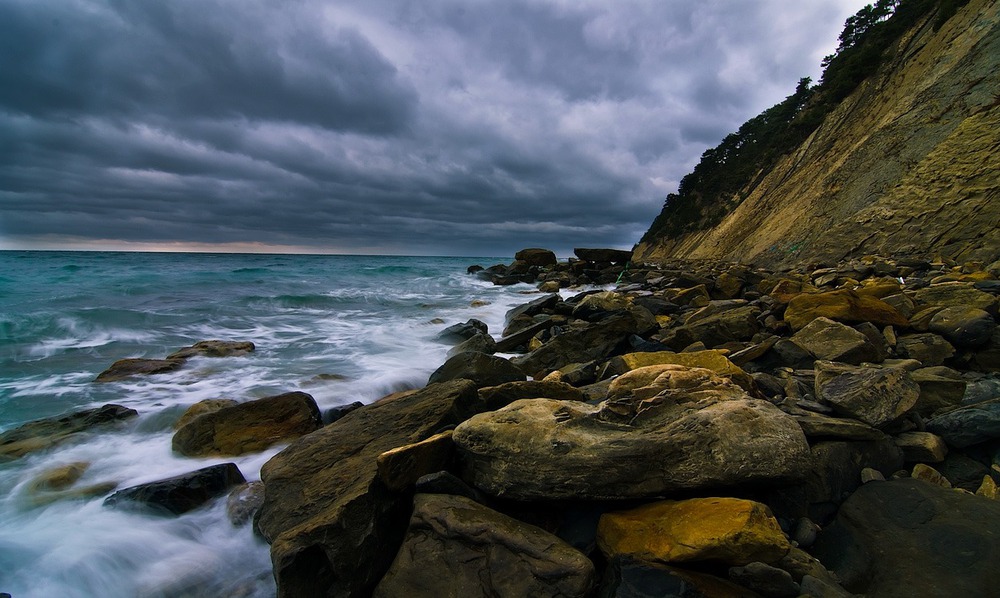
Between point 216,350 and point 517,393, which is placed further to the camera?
point 216,350

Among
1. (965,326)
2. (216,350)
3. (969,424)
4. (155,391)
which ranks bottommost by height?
(155,391)

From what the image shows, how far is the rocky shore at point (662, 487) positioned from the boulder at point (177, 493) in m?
0.02

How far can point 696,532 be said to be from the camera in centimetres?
213

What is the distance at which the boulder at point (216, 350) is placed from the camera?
8965 millimetres

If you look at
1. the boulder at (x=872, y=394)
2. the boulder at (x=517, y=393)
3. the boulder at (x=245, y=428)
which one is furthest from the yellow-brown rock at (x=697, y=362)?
the boulder at (x=245, y=428)

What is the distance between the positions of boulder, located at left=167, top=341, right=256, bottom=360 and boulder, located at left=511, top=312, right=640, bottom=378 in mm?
6266

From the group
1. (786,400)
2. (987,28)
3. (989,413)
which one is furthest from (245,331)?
(987,28)

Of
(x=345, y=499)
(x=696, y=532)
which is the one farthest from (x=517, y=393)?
(x=696, y=532)

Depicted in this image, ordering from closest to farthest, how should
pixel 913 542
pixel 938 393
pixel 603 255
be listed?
pixel 913 542
pixel 938 393
pixel 603 255

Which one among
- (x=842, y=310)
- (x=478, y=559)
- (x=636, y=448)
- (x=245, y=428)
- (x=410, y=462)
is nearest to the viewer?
(x=478, y=559)

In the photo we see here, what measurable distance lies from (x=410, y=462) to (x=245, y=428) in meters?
2.98

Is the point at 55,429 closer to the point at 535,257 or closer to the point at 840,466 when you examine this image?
the point at 840,466

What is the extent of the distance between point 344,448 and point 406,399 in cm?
81

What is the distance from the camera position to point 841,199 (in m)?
15.8
